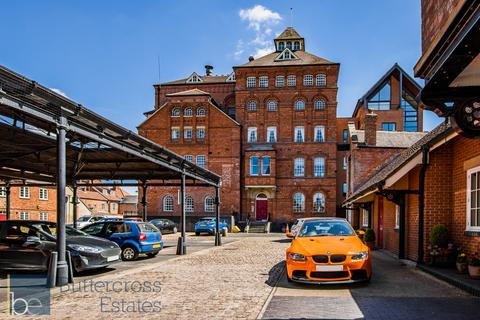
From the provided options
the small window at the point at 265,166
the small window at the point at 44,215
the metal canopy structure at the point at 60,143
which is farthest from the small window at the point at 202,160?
the metal canopy structure at the point at 60,143

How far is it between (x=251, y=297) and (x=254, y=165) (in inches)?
1478

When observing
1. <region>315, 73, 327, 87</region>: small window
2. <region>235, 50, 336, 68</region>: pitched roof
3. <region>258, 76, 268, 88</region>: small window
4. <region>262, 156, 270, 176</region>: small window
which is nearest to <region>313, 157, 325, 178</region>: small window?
<region>262, 156, 270, 176</region>: small window

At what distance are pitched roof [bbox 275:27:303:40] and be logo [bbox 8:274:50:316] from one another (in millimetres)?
47615

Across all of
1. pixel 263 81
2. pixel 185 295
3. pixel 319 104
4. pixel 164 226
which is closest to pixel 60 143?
pixel 185 295

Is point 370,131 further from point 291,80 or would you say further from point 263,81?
point 263,81

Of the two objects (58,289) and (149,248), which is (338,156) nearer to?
(149,248)

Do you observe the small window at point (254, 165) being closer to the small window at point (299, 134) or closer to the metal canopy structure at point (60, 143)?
the small window at point (299, 134)

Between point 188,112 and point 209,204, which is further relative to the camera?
point 188,112

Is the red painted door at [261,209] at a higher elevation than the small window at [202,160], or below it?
below

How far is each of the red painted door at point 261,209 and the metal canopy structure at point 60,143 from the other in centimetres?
2413

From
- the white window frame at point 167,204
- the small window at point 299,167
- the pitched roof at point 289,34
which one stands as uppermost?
the pitched roof at point 289,34

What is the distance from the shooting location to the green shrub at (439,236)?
11453mm

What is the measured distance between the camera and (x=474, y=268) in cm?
950

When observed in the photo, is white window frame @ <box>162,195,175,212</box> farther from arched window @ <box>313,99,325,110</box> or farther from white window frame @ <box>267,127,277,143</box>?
arched window @ <box>313,99,325,110</box>
